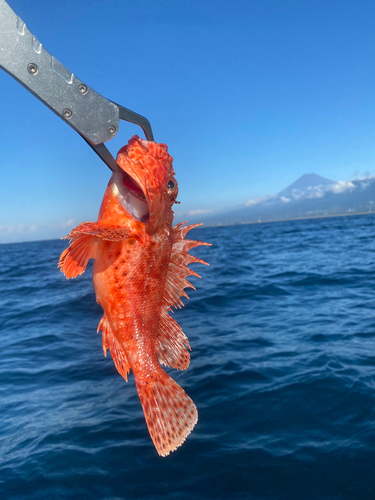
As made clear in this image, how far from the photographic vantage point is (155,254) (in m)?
2.89

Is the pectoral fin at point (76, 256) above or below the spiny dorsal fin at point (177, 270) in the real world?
above

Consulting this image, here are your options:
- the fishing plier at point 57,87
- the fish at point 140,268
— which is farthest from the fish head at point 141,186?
the fishing plier at point 57,87

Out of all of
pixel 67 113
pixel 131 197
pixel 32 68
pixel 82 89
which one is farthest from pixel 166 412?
pixel 32 68

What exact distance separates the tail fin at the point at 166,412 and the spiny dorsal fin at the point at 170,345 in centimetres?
20

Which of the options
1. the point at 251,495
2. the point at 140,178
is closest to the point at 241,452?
the point at 251,495

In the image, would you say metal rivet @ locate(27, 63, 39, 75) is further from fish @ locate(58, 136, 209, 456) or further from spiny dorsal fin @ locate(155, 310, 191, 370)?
spiny dorsal fin @ locate(155, 310, 191, 370)

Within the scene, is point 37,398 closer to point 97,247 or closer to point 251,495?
point 251,495

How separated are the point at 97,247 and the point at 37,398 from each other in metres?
6.66

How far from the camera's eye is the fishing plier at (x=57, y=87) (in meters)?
1.88

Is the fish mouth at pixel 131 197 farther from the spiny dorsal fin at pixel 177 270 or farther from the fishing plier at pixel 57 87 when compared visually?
the spiny dorsal fin at pixel 177 270

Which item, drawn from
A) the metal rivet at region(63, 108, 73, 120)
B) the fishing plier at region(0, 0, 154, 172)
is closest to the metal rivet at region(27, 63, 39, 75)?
the fishing plier at region(0, 0, 154, 172)

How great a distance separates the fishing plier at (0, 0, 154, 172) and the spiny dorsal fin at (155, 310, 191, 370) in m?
1.56

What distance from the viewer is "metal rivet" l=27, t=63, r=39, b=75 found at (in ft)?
6.36

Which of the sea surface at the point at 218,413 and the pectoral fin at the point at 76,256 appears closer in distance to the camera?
the pectoral fin at the point at 76,256
